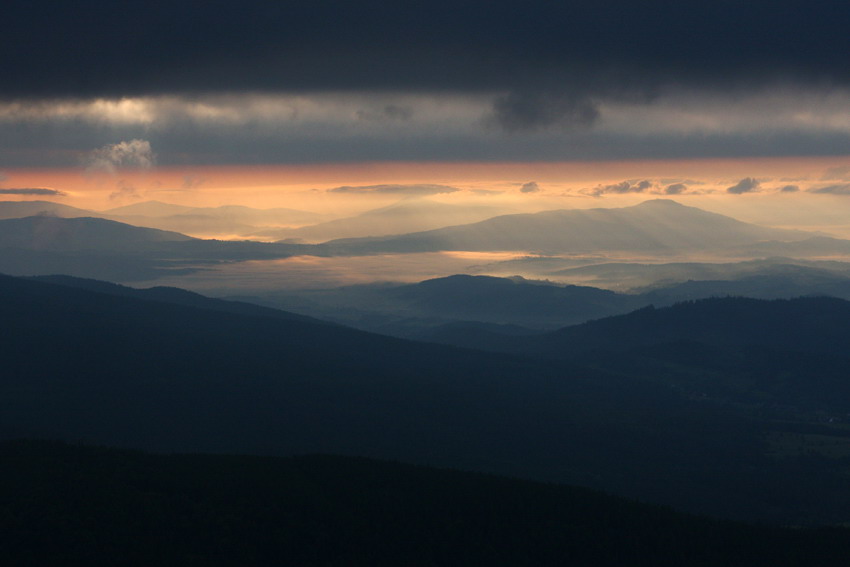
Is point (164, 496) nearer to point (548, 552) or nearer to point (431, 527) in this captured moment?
point (431, 527)

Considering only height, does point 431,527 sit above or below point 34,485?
below

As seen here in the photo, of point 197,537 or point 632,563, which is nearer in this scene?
point 197,537

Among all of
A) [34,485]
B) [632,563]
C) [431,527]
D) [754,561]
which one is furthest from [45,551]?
[754,561]

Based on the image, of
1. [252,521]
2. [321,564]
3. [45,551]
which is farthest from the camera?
[252,521]

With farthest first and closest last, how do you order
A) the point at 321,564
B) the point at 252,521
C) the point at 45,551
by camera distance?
1. the point at 252,521
2. the point at 321,564
3. the point at 45,551

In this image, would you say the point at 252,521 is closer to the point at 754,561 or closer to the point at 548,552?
the point at 548,552

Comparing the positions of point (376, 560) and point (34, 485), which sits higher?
point (34, 485)

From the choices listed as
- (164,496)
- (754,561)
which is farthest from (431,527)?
(754,561)

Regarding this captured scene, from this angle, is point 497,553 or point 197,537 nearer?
point 197,537
